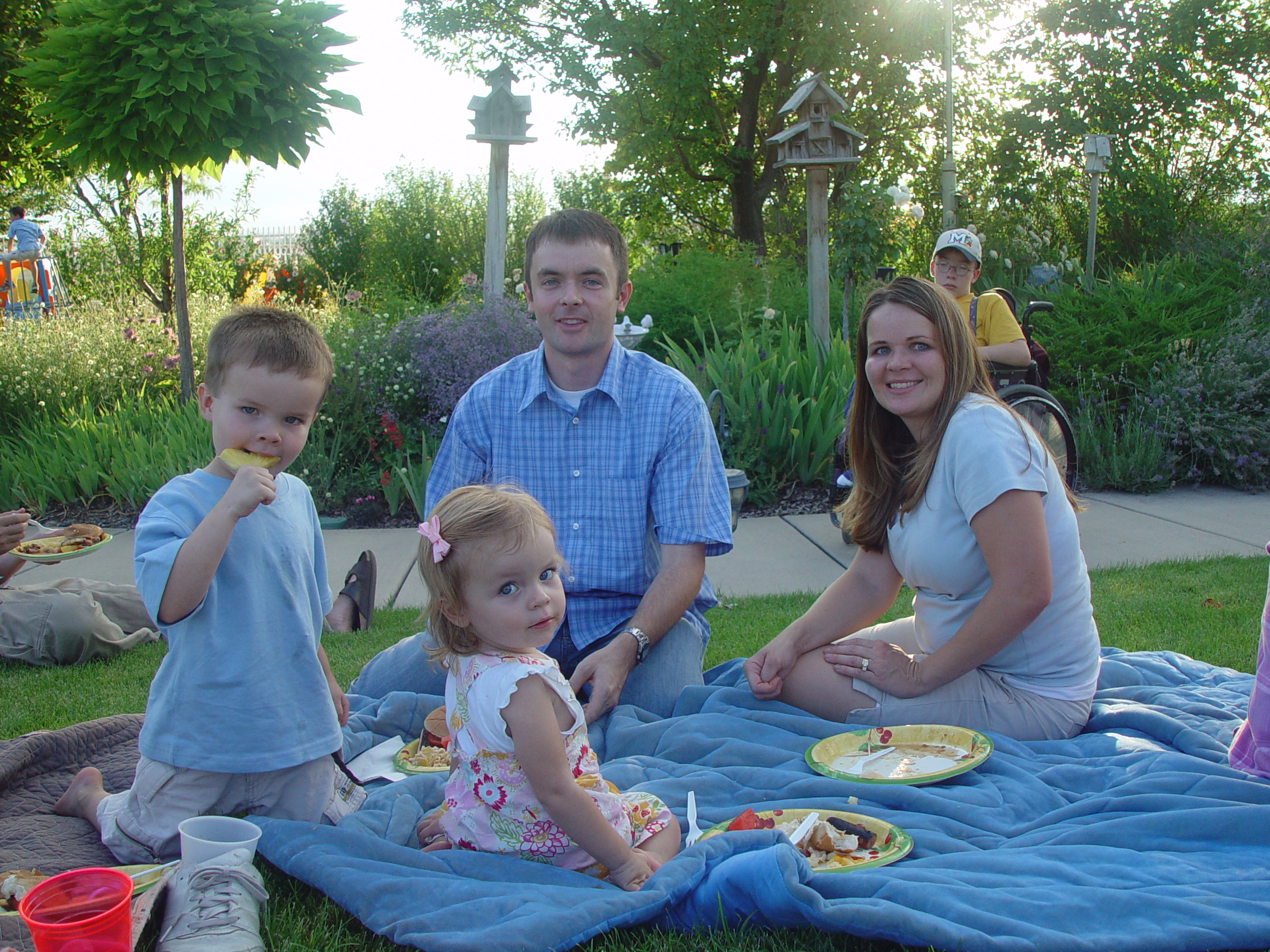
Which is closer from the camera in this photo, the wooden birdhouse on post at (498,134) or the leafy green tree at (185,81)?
the leafy green tree at (185,81)

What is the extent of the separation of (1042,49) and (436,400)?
1951 centimetres

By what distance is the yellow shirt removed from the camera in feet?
19.5

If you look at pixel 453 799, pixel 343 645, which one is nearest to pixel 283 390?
pixel 453 799

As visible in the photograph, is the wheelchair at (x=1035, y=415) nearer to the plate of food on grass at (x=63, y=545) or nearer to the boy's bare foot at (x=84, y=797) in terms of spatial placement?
the plate of food on grass at (x=63, y=545)

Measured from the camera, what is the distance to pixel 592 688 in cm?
295

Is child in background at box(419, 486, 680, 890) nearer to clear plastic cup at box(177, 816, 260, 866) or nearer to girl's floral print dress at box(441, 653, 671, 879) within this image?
girl's floral print dress at box(441, 653, 671, 879)

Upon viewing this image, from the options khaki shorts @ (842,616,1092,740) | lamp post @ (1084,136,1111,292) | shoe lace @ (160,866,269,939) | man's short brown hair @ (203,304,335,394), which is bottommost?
shoe lace @ (160,866,269,939)

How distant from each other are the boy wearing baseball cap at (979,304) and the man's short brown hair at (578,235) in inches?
127

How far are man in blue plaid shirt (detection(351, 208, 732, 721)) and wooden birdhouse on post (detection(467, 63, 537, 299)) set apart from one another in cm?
586

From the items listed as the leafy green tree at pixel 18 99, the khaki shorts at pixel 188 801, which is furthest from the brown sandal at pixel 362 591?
the leafy green tree at pixel 18 99

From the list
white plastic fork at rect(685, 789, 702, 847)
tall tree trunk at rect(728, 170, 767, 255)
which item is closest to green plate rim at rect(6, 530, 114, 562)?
white plastic fork at rect(685, 789, 702, 847)

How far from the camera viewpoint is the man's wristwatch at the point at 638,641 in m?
3.00

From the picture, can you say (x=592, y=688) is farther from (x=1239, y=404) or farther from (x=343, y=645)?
(x=1239, y=404)

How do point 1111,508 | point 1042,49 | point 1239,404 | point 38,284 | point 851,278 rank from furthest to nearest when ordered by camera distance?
point 1042,49
point 38,284
point 851,278
point 1239,404
point 1111,508
